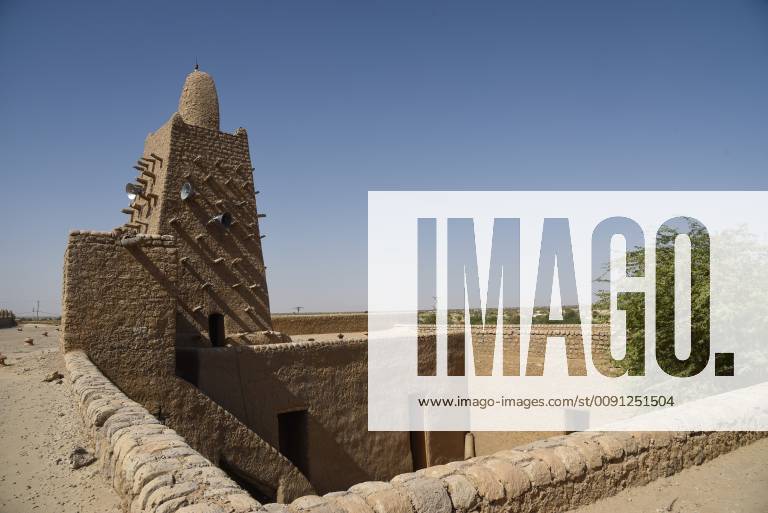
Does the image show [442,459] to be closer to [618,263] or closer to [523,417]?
[523,417]

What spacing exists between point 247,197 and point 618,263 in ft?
30.6

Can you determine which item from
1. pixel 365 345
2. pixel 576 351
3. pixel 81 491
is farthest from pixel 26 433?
pixel 576 351

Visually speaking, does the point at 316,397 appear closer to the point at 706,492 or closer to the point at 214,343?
the point at 214,343

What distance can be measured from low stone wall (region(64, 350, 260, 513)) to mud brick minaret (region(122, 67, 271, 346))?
676 centimetres

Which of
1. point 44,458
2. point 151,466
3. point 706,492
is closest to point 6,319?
point 44,458

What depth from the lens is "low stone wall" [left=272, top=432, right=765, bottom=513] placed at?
351cm

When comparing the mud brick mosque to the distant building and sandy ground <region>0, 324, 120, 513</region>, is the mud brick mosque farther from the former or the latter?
the distant building

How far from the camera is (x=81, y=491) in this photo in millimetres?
4324

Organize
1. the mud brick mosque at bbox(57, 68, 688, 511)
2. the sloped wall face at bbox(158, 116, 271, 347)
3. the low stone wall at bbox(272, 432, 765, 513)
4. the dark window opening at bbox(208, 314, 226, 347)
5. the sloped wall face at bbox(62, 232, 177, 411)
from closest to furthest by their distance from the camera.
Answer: the low stone wall at bbox(272, 432, 765, 513) → the sloped wall face at bbox(62, 232, 177, 411) → the mud brick mosque at bbox(57, 68, 688, 511) → the sloped wall face at bbox(158, 116, 271, 347) → the dark window opening at bbox(208, 314, 226, 347)

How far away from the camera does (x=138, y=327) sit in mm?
7422

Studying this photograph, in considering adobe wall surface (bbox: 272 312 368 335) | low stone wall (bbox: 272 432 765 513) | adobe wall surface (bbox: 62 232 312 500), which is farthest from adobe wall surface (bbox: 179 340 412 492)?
adobe wall surface (bbox: 272 312 368 335)

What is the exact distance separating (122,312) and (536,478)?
5.81 m

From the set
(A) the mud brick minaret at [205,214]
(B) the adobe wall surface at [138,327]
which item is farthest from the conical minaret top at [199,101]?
(B) the adobe wall surface at [138,327]

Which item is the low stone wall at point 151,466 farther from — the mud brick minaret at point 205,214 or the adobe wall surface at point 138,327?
the mud brick minaret at point 205,214
